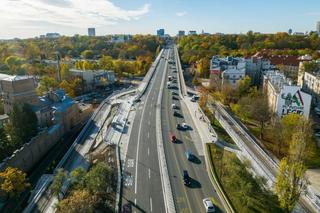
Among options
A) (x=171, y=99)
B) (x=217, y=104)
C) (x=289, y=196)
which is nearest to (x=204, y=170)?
(x=289, y=196)

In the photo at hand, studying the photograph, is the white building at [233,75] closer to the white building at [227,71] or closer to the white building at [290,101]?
the white building at [227,71]

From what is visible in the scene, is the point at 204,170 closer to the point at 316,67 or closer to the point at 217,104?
the point at 217,104

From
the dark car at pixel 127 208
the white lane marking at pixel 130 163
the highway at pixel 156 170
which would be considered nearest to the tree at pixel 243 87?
the highway at pixel 156 170

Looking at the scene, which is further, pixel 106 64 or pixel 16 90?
pixel 106 64

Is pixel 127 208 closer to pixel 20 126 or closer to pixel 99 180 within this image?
pixel 99 180

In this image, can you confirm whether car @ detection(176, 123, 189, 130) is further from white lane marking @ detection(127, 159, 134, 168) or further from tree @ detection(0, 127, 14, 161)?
tree @ detection(0, 127, 14, 161)

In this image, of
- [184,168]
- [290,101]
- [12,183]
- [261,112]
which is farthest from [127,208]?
[290,101]
